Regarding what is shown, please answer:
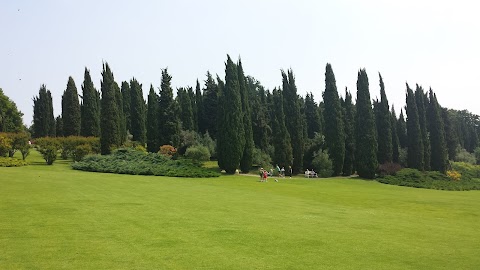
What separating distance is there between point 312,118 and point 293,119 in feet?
57.8

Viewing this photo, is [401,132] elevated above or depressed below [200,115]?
below

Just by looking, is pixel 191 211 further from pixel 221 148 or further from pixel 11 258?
pixel 221 148

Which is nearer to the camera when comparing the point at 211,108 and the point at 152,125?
the point at 152,125

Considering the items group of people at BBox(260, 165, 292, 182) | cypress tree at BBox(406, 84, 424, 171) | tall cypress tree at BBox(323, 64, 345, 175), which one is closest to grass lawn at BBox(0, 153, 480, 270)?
group of people at BBox(260, 165, 292, 182)

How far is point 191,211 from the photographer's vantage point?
595 inches

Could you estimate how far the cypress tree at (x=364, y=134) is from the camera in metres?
45.2

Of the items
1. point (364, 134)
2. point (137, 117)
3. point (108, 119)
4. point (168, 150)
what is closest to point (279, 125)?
point (364, 134)

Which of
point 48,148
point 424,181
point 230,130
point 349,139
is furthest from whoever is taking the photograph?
point 349,139

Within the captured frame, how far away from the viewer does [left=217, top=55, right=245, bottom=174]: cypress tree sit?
4147cm

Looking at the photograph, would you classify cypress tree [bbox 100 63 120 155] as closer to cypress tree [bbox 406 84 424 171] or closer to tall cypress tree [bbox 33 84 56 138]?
tall cypress tree [bbox 33 84 56 138]

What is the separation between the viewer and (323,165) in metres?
47.3

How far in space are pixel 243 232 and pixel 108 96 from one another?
119ft

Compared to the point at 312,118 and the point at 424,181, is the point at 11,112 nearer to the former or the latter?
the point at 312,118

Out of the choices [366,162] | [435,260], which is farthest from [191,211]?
[366,162]
